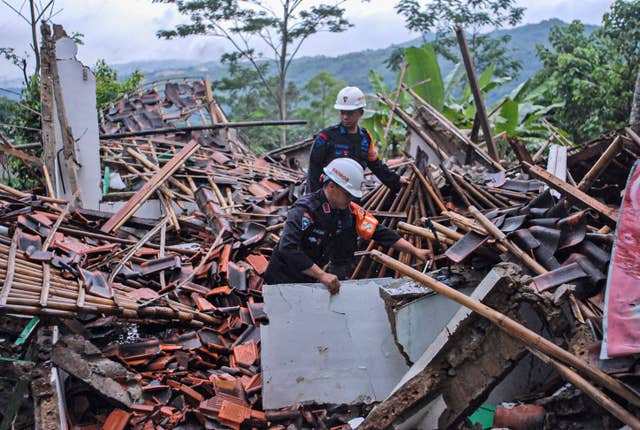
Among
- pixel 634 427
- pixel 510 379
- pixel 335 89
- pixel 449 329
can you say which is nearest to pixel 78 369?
pixel 449 329

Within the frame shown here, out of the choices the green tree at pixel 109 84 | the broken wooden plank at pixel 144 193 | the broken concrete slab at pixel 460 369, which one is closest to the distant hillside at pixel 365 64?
the green tree at pixel 109 84

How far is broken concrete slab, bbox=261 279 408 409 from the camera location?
4.18 metres

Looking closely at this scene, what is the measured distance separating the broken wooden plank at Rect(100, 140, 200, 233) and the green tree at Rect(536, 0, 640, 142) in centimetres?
1077

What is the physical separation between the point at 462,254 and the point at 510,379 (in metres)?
0.92

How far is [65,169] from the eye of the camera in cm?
783

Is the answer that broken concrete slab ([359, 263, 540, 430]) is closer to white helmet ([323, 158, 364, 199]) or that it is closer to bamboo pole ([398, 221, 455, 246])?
bamboo pole ([398, 221, 455, 246])

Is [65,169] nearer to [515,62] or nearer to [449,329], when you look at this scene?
[449,329]

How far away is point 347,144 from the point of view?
5.73 meters

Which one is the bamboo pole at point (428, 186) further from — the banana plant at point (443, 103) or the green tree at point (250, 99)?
the green tree at point (250, 99)

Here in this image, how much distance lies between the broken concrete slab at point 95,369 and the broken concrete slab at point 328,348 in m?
1.08

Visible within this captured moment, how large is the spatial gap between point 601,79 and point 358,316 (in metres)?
13.7

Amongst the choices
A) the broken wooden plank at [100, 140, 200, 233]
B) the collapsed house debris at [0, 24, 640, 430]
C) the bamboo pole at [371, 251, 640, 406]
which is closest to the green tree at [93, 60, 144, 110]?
the broken wooden plank at [100, 140, 200, 233]

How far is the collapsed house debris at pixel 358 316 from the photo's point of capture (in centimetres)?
341

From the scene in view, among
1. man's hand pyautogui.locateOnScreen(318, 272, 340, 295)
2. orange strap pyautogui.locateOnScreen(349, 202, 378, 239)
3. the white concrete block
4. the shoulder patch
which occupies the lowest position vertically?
the white concrete block
